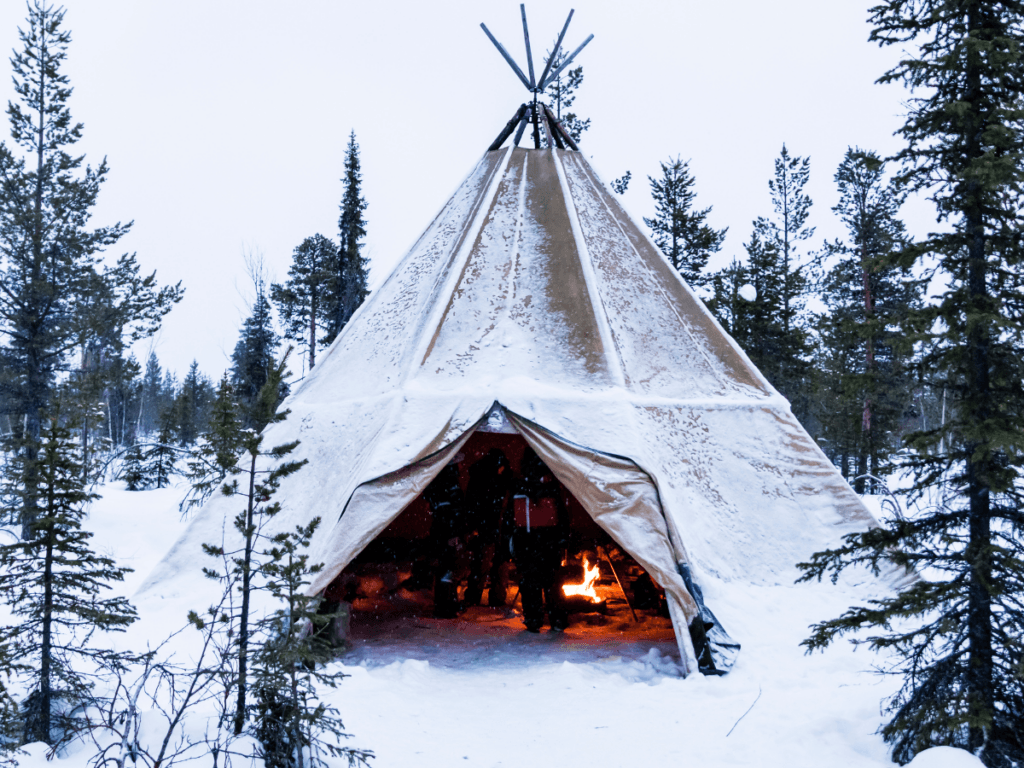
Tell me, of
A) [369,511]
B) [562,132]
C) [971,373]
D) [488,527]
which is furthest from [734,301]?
[971,373]

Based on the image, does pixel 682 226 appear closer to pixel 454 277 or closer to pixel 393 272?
pixel 393 272

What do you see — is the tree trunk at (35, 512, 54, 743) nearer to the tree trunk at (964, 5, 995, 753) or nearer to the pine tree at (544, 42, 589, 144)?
the tree trunk at (964, 5, 995, 753)

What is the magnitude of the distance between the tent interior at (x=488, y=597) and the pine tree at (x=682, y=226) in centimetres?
1183

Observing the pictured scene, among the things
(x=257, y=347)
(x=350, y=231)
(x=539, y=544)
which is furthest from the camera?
(x=350, y=231)

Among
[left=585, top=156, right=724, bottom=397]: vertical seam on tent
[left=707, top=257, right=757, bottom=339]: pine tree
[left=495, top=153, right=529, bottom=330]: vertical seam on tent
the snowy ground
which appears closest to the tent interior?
the snowy ground

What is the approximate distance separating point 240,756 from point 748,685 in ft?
10.3

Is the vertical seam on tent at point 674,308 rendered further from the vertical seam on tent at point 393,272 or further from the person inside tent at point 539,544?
the person inside tent at point 539,544

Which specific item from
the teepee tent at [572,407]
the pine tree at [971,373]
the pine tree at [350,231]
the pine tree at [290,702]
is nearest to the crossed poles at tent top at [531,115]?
the teepee tent at [572,407]

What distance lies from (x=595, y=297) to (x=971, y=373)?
403 cm

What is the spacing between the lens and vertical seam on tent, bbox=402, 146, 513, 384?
659 cm

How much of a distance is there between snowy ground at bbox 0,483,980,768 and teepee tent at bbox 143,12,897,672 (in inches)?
16.5

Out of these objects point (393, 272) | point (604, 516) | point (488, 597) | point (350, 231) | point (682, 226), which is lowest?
point (488, 597)

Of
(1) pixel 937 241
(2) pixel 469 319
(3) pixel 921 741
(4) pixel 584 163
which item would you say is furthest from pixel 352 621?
(4) pixel 584 163

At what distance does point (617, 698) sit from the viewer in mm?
4578
